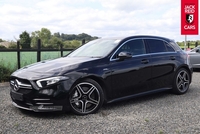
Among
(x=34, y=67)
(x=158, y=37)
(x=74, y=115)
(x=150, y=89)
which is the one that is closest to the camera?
(x=74, y=115)

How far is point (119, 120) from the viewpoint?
4289 millimetres

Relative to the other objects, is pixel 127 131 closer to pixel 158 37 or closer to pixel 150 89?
pixel 150 89

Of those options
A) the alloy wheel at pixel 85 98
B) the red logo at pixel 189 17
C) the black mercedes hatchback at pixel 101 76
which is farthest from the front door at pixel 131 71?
the red logo at pixel 189 17

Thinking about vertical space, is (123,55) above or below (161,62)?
above

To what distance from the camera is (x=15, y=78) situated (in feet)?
15.4

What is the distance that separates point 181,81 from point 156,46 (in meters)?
1.22

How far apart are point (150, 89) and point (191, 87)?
2446mm

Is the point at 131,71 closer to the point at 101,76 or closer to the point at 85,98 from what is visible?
the point at 101,76

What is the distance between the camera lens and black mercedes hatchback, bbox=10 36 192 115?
432 centimetres

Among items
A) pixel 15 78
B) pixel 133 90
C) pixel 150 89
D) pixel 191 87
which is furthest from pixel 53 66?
pixel 191 87

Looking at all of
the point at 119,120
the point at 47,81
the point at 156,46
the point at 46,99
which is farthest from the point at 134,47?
the point at 46,99

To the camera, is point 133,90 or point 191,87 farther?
point 191,87

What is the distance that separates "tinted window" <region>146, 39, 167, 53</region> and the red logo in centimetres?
1051

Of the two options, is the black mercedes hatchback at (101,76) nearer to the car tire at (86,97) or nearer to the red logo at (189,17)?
the car tire at (86,97)
